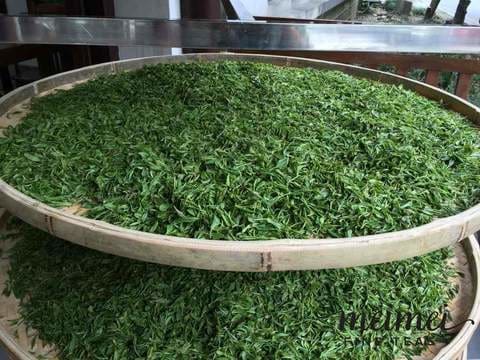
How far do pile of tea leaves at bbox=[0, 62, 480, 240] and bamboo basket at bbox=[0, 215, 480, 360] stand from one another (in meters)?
0.41

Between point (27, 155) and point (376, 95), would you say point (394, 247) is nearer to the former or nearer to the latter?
point (376, 95)

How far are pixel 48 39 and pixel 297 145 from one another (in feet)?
2.62

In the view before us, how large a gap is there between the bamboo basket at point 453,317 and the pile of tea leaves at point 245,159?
41 cm

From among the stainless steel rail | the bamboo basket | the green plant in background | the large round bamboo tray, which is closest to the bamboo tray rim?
the bamboo basket

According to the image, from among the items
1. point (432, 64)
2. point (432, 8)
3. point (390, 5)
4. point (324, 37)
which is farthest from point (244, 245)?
point (390, 5)

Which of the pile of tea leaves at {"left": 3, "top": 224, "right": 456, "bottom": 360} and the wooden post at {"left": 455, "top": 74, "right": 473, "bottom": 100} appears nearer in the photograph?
the pile of tea leaves at {"left": 3, "top": 224, "right": 456, "bottom": 360}

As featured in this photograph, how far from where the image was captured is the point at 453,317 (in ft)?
4.66

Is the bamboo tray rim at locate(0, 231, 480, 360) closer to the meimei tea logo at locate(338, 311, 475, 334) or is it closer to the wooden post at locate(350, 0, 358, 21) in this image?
the meimei tea logo at locate(338, 311, 475, 334)

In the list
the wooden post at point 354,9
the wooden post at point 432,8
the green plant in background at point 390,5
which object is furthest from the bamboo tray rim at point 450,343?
the wooden post at point 354,9

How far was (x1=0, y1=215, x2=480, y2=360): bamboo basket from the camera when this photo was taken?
129 centimetres

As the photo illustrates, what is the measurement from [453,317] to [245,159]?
2.78 feet

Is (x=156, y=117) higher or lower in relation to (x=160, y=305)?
higher

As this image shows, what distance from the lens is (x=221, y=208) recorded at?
1.09 meters

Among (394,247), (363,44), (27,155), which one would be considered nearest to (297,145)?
(363,44)
